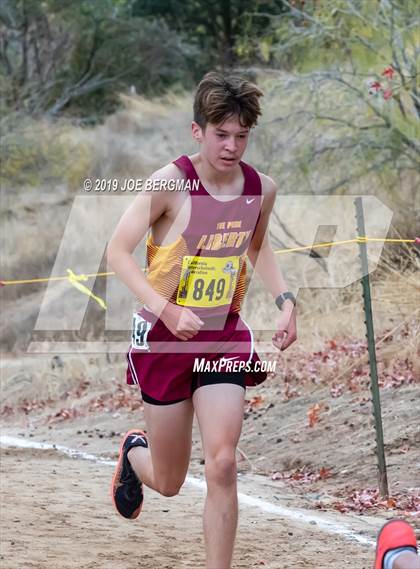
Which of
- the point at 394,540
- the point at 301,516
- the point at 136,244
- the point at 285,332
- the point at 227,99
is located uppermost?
the point at 227,99

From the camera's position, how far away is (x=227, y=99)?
4.84 m

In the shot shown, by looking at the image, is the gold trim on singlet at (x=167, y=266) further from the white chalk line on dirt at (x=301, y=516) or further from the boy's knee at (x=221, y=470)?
the white chalk line on dirt at (x=301, y=516)

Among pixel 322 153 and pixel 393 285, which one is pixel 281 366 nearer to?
pixel 393 285

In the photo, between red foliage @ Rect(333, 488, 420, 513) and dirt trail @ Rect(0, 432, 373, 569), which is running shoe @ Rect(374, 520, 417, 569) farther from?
red foliage @ Rect(333, 488, 420, 513)

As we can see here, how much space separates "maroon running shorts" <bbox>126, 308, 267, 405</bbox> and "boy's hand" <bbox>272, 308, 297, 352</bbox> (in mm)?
117

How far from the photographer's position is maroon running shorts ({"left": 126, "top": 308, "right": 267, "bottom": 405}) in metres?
4.90

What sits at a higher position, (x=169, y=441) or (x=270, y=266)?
(x=270, y=266)

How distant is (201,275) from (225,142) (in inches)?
21.7

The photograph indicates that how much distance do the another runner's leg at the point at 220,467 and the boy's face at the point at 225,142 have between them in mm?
910

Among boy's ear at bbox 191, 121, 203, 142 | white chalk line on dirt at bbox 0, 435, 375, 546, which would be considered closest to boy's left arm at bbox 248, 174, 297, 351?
boy's ear at bbox 191, 121, 203, 142

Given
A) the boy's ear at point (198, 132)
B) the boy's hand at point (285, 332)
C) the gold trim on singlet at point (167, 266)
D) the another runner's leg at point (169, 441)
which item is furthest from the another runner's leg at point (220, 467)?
the boy's ear at point (198, 132)

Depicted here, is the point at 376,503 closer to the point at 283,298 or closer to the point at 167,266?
the point at 283,298

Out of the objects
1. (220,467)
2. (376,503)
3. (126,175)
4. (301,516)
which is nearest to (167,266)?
(220,467)

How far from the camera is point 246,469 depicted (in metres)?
9.55
